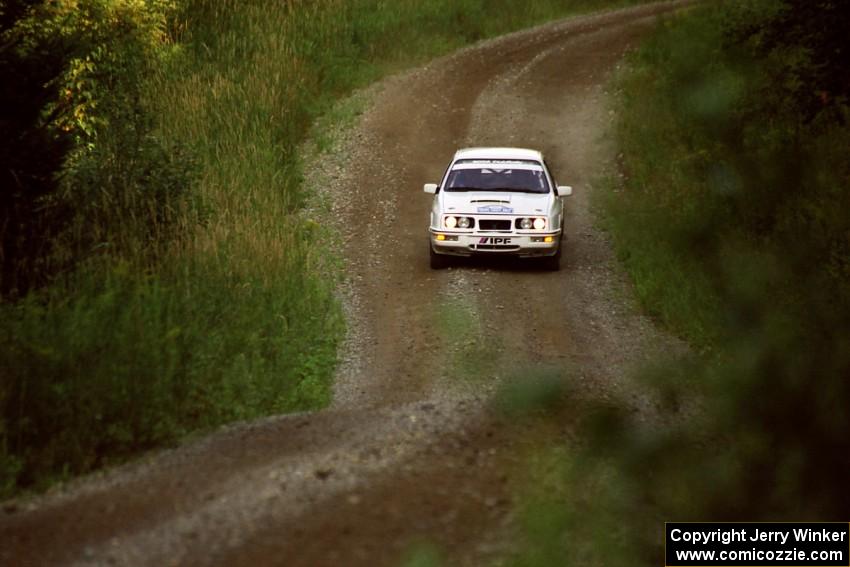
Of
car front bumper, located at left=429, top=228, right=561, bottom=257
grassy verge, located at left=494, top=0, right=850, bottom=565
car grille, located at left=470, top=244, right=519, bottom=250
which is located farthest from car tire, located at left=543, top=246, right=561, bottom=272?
grassy verge, located at left=494, top=0, right=850, bottom=565

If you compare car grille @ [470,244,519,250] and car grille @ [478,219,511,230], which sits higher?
car grille @ [478,219,511,230]

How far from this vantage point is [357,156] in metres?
25.3

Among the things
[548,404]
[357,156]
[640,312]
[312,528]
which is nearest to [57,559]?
[312,528]

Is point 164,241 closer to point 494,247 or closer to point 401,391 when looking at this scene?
point 401,391

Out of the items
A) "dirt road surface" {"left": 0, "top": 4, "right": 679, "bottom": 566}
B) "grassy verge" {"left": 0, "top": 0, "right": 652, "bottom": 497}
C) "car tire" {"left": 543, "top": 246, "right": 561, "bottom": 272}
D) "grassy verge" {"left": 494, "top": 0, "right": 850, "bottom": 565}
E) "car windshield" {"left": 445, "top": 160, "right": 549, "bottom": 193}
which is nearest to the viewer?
"grassy verge" {"left": 494, "top": 0, "right": 850, "bottom": 565}

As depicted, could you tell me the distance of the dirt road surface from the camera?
7914 mm

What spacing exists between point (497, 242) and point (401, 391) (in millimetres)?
5179

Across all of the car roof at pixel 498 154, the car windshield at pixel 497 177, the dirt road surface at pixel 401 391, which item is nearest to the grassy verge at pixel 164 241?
the dirt road surface at pixel 401 391

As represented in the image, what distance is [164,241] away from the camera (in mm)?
Answer: 15562

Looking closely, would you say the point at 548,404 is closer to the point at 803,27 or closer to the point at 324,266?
the point at 803,27

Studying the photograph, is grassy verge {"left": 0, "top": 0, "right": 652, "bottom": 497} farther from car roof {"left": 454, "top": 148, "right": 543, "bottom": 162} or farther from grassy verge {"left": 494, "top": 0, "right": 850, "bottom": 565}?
grassy verge {"left": 494, "top": 0, "right": 850, "bottom": 565}

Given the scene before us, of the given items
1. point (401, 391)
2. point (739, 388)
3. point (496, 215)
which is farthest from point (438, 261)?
point (739, 388)

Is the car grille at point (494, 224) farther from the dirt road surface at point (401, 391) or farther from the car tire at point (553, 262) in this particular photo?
the car tire at point (553, 262)

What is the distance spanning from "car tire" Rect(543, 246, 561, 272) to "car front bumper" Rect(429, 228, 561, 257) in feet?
1.37
